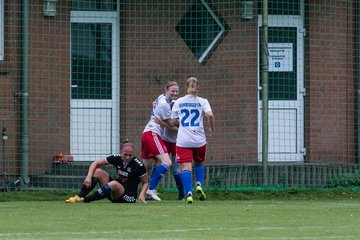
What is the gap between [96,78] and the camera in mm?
19453

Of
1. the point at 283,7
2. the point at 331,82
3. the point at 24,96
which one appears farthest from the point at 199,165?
the point at 283,7

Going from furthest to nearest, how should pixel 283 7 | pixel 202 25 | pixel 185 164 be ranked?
pixel 283 7 < pixel 202 25 < pixel 185 164

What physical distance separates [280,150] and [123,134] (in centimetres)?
265

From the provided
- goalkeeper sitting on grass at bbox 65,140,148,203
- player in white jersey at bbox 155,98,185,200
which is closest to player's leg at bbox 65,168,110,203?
goalkeeper sitting on grass at bbox 65,140,148,203

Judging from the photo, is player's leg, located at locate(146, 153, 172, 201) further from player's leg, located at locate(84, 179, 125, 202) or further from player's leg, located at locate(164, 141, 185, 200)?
player's leg, located at locate(84, 179, 125, 202)

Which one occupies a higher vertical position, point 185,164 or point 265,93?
point 265,93

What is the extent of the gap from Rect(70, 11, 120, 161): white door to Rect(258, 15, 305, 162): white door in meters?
2.47

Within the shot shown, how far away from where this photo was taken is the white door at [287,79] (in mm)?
19688

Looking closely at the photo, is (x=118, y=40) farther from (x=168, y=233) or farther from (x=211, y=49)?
(x=168, y=233)

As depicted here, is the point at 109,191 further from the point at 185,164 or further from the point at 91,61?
the point at 91,61

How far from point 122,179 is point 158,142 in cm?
115

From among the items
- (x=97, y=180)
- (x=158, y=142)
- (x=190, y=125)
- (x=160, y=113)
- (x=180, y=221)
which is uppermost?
(x=160, y=113)

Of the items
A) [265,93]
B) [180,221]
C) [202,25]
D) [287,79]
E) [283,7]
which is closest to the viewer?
[180,221]

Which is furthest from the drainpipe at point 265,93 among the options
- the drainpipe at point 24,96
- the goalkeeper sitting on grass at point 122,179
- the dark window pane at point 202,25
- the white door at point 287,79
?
the drainpipe at point 24,96
